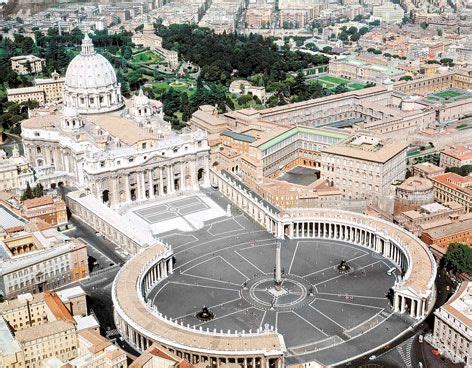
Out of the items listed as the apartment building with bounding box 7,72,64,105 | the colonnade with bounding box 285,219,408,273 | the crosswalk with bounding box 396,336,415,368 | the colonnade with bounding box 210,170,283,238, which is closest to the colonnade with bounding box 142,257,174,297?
the colonnade with bounding box 210,170,283,238

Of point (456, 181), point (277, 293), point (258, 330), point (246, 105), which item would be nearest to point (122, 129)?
point (277, 293)

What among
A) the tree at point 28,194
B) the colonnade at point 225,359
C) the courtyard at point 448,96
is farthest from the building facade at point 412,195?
the courtyard at point 448,96

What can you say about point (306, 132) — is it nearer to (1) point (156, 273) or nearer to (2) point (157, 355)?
(1) point (156, 273)

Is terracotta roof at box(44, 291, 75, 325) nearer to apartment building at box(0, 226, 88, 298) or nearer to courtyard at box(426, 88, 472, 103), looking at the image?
apartment building at box(0, 226, 88, 298)

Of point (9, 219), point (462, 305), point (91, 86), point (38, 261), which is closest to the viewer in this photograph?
point (462, 305)

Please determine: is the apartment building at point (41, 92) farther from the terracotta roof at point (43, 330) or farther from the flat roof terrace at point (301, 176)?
the terracotta roof at point (43, 330)

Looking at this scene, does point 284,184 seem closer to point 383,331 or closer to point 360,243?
point 360,243
